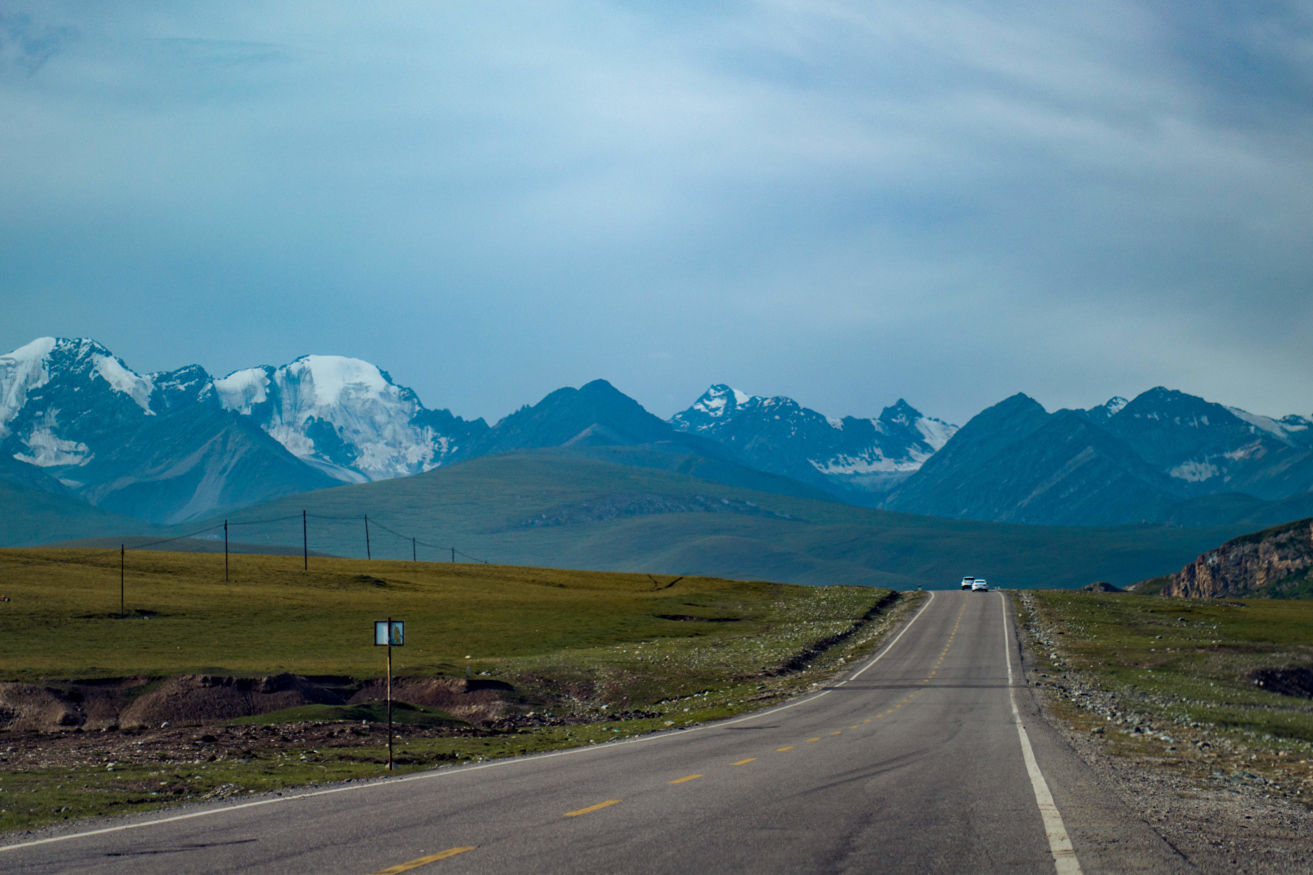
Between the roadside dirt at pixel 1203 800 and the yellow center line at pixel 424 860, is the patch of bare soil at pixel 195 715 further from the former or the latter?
the roadside dirt at pixel 1203 800

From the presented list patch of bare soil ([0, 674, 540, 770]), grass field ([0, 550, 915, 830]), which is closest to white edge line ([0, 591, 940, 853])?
grass field ([0, 550, 915, 830])

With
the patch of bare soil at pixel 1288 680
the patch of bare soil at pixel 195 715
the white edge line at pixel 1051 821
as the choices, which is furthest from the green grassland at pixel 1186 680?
the patch of bare soil at pixel 195 715

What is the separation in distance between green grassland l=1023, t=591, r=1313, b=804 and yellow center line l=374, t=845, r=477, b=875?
14578mm

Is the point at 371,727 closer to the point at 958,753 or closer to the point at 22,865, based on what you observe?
the point at 958,753

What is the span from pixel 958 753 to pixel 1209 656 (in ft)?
148

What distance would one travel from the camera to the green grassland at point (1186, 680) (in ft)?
84.0

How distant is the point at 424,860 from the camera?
12.5 metres

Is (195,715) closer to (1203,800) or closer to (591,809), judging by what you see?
(591,809)

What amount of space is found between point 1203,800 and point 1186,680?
3843cm

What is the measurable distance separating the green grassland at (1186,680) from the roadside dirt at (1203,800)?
0.18 meters

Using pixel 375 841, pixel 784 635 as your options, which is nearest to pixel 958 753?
pixel 375 841

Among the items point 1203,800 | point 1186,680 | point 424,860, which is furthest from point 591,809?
point 1186,680

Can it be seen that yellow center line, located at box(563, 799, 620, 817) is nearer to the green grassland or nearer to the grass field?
the grass field

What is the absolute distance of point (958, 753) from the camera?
23453 mm
